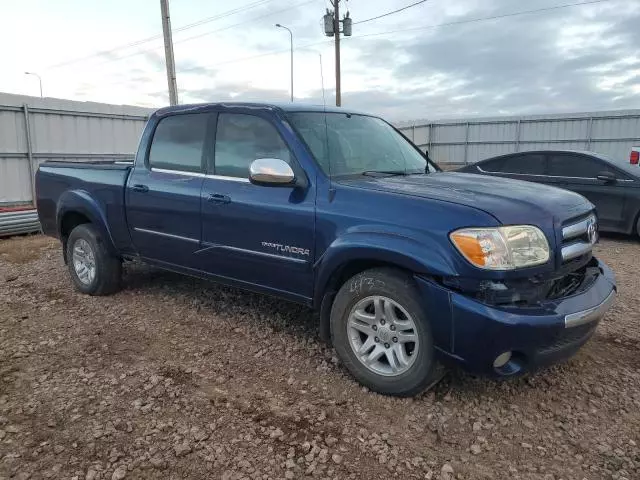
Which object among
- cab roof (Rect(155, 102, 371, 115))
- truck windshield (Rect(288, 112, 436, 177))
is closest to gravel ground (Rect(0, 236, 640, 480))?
truck windshield (Rect(288, 112, 436, 177))

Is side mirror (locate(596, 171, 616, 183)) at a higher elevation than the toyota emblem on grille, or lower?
higher

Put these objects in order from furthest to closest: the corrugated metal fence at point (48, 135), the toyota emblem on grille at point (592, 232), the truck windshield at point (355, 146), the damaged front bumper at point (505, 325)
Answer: the corrugated metal fence at point (48, 135), the truck windshield at point (355, 146), the toyota emblem on grille at point (592, 232), the damaged front bumper at point (505, 325)

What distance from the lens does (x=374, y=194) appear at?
10.5 feet

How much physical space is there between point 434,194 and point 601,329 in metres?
2.22

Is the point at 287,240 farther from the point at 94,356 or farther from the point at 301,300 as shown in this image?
the point at 94,356

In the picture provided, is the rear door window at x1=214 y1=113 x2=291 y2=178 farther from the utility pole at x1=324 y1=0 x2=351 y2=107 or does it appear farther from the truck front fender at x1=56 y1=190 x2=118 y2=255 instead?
the utility pole at x1=324 y1=0 x2=351 y2=107

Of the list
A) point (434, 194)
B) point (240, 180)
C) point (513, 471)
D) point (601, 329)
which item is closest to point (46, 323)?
point (240, 180)

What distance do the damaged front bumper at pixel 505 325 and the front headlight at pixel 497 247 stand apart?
5.7 inches

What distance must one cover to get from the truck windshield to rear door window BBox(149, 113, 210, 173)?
36.5 inches

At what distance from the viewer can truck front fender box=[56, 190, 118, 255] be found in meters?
5.02

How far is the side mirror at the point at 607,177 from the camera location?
25.6 feet

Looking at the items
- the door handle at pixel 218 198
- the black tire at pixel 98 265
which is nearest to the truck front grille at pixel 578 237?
the door handle at pixel 218 198

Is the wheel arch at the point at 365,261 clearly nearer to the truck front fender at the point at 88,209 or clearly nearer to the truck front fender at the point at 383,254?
the truck front fender at the point at 383,254

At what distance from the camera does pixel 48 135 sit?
12203 mm
